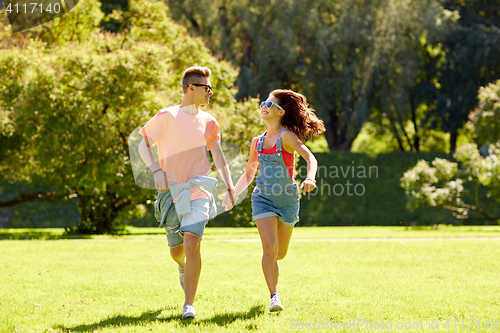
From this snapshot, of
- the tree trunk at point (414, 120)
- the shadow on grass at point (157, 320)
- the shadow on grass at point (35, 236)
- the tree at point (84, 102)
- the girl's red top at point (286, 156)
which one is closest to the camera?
the shadow on grass at point (157, 320)

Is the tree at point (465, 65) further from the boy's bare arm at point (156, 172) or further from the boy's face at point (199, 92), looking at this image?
the boy's bare arm at point (156, 172)

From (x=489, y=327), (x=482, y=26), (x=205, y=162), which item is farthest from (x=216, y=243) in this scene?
(x=482, y=26)

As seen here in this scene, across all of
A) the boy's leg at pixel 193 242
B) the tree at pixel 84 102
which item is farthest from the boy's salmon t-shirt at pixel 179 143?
the tree at pixel 84 102

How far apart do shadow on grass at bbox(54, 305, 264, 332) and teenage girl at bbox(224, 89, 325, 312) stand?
28 cm

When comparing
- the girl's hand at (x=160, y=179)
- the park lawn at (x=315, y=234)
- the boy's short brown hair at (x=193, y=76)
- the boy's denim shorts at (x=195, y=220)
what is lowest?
the park lawn at (x=315, y=234)

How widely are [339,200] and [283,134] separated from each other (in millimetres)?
20256

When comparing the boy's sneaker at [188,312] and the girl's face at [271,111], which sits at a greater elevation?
the girl's face at [271,111]

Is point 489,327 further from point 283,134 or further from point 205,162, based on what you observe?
point 205,162

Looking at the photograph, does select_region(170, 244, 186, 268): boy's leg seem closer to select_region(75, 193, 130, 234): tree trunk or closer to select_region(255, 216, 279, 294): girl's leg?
select_region(255, 216, 279, 294): girl's leg

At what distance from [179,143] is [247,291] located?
79.0 inches

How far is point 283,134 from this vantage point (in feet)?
17.3

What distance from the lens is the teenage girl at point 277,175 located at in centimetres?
501

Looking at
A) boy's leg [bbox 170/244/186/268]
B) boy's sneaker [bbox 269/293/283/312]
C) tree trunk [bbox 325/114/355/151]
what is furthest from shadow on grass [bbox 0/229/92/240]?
tree trunk [bbox 325/114/355/151]

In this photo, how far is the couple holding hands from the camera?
4.80 m
